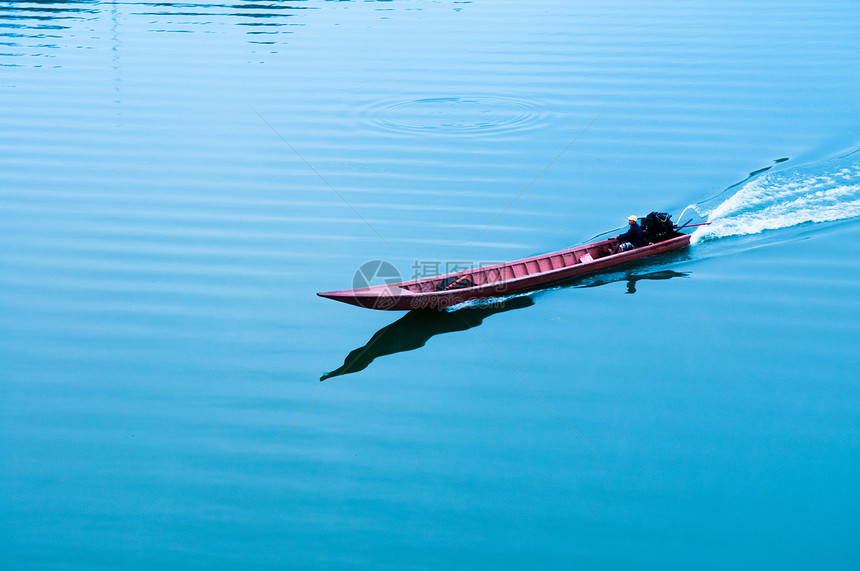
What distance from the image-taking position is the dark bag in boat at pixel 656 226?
23395 mm

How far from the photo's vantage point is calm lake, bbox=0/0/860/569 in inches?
571

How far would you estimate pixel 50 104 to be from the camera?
3694 cm

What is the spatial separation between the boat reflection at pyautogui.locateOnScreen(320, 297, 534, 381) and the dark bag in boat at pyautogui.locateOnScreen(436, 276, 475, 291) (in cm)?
82

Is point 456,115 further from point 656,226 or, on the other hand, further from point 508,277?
point 508,277

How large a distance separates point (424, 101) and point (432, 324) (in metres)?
16.9

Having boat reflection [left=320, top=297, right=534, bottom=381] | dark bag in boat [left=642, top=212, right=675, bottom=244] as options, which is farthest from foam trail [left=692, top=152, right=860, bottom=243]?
boat reflection [left=320, top=297, right=534, bottom=381]

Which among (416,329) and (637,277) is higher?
(637,277)

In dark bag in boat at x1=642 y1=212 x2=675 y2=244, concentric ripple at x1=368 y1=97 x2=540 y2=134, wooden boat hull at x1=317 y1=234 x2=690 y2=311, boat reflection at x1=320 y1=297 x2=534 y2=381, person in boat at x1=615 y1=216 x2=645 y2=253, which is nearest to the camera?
boat reflection at x1=320 y1=297 x2=534 y2=381

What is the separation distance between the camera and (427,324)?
68.4 feet

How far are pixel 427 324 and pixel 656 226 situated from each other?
797cm

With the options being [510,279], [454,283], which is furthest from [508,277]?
[454,283]

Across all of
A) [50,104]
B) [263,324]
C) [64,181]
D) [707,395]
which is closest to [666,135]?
[707,395]

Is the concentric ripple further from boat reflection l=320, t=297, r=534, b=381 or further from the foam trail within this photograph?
boat reflection l=320, t=297, r=534, b=381

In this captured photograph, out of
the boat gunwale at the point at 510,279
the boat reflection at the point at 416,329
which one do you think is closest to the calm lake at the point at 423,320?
the boat reflection at the point at 416,329
